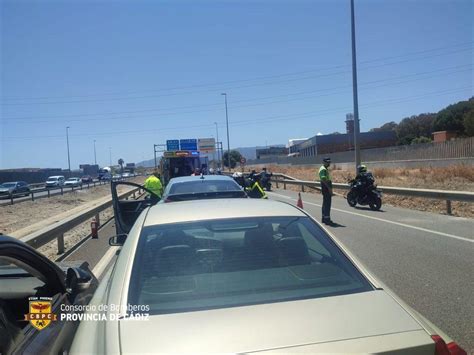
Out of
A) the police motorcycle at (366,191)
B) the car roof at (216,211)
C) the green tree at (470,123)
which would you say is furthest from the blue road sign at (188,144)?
the car roof at (216,211)

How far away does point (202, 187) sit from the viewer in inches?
401

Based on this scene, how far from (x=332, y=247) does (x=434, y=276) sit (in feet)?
15.0

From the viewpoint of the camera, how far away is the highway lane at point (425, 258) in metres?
5.60

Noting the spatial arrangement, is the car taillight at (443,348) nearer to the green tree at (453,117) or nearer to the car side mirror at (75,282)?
the car side mirror at (75,282)

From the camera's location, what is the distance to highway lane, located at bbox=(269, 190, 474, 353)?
221 inches

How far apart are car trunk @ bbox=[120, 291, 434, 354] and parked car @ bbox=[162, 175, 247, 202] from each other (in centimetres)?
700

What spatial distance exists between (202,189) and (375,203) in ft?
29.1

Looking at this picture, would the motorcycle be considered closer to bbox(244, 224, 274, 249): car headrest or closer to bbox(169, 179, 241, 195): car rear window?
bbox(169, 179, 241, 195): car rear window

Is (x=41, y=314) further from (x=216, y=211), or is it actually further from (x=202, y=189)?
(x=202, y=189)

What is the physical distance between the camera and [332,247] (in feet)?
11.1

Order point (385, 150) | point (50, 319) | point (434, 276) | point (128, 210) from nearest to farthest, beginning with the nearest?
1. point (50, 319)
2. point (434, 276)
3. point (128, 210)
4. point (385, 150)

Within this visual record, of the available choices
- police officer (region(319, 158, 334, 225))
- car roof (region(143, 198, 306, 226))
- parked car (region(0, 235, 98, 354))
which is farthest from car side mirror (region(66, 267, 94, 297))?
police officer (region(319, 158, 334, 225))

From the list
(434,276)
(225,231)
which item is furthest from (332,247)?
(434,276)

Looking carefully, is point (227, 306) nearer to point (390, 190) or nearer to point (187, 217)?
point (187, 217)
